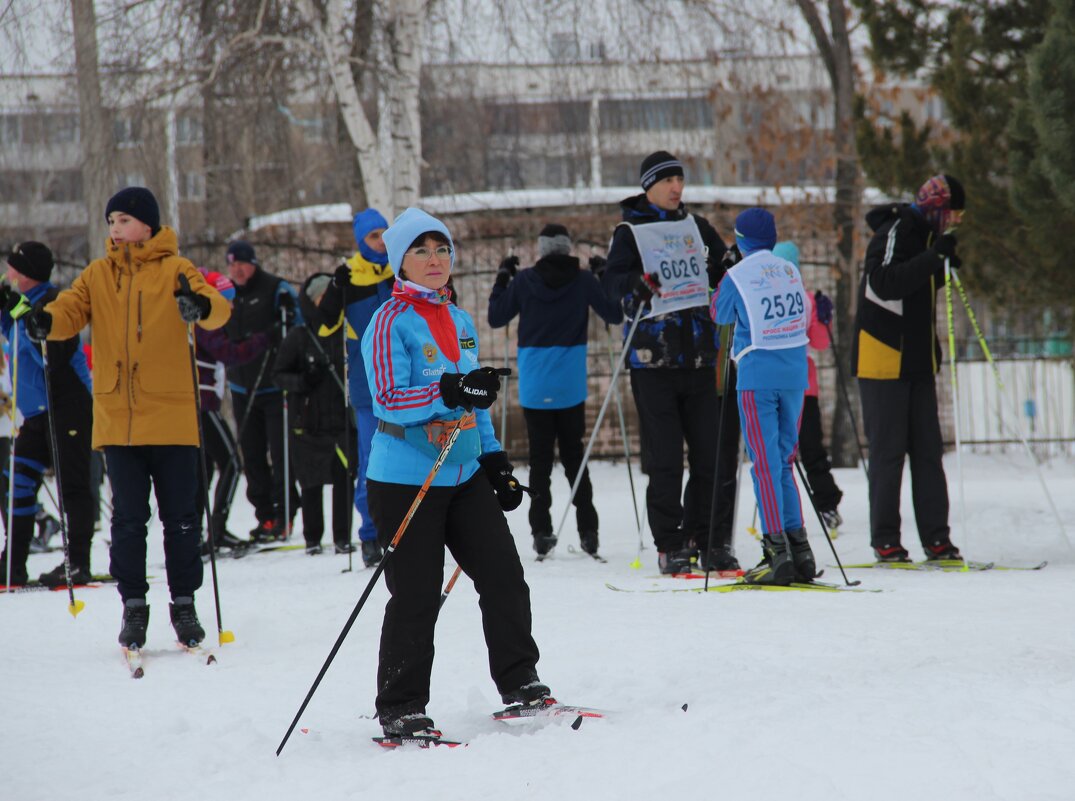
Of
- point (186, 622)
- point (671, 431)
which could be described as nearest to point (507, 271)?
point (671, 431)

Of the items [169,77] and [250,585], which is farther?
[169,77]

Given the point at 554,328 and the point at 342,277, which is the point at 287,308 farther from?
the point at 554,328

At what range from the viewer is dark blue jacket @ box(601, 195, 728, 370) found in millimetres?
6207

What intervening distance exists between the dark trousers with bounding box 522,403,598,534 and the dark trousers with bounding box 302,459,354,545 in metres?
1.30

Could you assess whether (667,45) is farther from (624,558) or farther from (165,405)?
(165,405)

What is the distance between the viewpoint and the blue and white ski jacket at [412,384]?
12.0 feet

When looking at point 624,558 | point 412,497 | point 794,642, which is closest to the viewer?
point 412,497

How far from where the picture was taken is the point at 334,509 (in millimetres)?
7844

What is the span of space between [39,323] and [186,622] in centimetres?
137

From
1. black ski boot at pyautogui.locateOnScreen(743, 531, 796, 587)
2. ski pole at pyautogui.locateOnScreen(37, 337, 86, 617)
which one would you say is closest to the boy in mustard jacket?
ski pole at pyautogui.locateOnScreen(37, 337, 86, 617)

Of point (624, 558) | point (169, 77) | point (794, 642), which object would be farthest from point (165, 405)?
point (169, 77)

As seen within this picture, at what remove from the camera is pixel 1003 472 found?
39.5 ft

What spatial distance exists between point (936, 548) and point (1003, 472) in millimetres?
6278

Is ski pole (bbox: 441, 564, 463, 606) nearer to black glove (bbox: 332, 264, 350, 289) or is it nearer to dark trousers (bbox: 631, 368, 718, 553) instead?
dark trousers (bbox: 631, 368, 718, 553)
